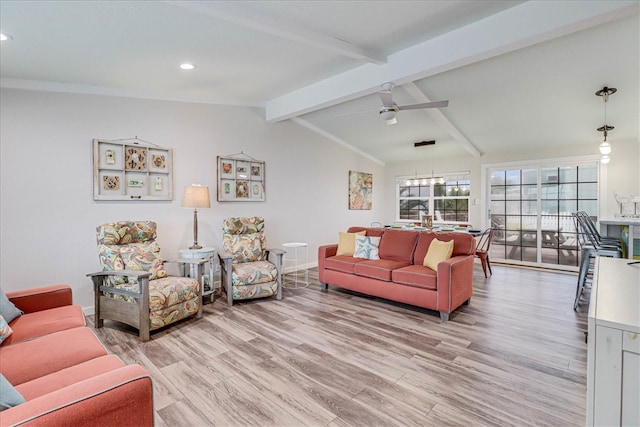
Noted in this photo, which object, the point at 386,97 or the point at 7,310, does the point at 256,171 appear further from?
the point at 7,310

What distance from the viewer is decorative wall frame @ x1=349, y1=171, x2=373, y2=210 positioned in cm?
716

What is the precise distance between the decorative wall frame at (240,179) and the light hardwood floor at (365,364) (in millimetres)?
1704

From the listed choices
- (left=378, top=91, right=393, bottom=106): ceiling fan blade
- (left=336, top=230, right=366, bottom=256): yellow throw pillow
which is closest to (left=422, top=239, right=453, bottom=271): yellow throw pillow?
(left=336, top=230, right=366, bottom=256): yellow throw pillow

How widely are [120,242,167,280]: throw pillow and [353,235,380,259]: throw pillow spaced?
2.56 m

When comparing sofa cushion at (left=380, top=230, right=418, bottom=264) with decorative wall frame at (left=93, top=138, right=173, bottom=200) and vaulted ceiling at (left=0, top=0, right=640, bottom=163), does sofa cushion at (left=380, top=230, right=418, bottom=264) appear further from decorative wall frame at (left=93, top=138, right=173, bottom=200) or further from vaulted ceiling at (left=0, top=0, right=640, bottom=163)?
decorative wall frame at (left=93, top=138, right=173, bottom=200)

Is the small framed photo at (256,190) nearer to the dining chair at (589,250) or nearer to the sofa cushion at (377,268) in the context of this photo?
the sofa cushion at (377,268)

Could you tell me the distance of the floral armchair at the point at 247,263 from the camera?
3943mm

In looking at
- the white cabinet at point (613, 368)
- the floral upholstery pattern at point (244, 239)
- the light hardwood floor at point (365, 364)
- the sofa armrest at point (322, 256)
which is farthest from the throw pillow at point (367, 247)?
the white cabinet at point (613, 368)

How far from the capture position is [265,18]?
2574 mm

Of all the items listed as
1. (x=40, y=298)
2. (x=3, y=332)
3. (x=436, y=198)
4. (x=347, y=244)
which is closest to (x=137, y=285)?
(x=40, y=298)

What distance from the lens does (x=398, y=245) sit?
14.4 feet

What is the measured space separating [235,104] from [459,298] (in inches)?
162

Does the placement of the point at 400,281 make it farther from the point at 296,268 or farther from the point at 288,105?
the point at 288,105

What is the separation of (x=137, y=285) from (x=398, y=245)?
3191mm
